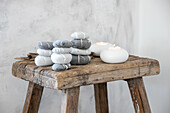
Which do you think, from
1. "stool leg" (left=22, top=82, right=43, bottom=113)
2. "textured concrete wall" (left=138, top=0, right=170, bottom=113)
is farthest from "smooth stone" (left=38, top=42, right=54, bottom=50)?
"textured concrete wall" (left=138, top=0, right=170, bottom=113)

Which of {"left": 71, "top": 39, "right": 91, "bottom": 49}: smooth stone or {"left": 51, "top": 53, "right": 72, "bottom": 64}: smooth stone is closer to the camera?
{"left": 51, "top": 53, "right": 72, "bottom": 64}: smooth stone

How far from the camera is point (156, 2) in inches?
67.4

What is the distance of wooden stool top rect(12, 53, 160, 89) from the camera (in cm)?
79

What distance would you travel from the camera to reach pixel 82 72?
0.82m

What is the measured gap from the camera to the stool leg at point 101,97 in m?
1.22

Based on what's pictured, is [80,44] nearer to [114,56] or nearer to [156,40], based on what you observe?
[114,56]

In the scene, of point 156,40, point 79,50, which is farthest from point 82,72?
point 156,40

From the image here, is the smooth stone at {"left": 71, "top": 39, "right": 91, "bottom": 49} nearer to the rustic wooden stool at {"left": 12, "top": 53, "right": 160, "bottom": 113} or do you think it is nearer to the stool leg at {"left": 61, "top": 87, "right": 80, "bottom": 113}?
the rustic wooden stool at {"left": 12, "top": 53, "right": 160, "bottom": 113}

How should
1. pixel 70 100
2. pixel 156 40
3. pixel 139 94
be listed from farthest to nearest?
pixel 156 40, pixel 139 94, pixel 70 100

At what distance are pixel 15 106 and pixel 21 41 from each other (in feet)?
1.04

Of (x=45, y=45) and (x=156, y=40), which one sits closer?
(x=45, y=45)

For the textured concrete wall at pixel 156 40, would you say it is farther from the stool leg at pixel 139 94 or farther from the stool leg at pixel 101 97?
the stool leg at pixel 139 94

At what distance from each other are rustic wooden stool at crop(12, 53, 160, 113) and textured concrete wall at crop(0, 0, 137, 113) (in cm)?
21

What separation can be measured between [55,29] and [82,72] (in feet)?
1.79
